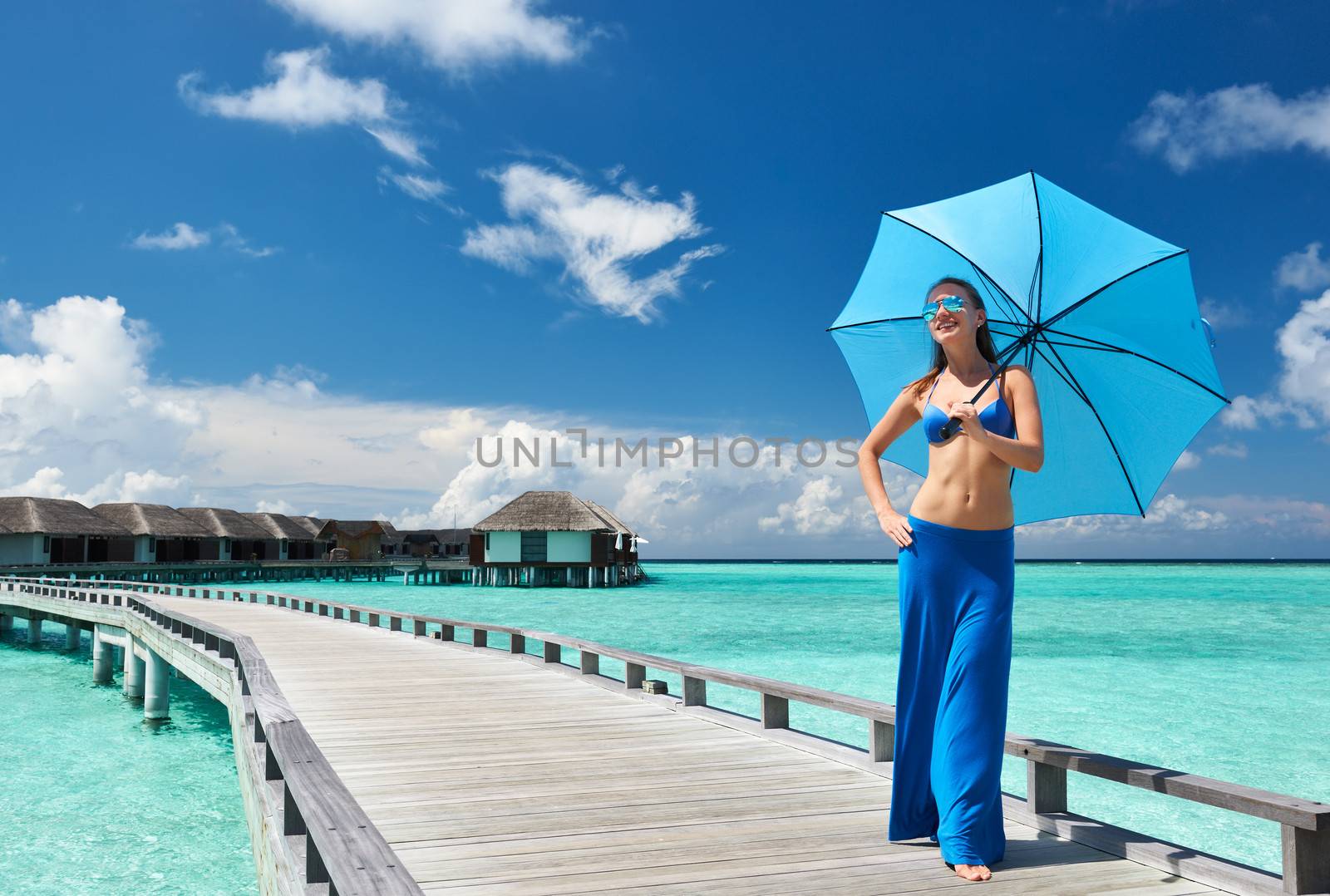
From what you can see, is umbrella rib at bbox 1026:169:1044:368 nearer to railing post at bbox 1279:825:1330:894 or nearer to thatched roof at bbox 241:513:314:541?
railing post at bbox 1279:825:1330:894

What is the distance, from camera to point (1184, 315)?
3742 millimetres

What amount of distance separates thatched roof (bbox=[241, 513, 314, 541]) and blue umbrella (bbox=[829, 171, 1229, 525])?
227ft

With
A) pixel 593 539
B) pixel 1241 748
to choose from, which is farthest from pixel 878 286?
pixel 593 539

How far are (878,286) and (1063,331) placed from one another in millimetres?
818

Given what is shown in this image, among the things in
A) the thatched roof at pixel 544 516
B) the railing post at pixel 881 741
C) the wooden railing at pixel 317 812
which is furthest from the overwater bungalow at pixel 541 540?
the railing post at pixel 881 741

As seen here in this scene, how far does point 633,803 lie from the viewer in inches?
182

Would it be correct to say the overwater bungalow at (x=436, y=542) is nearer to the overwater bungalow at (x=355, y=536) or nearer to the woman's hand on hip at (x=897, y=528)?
the overwater bungalow at (x=355, y=536)

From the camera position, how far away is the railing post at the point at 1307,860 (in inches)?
117

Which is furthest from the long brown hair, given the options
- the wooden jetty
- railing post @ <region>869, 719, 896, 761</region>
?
railing post @ <region>869, 719, 896, 761</region>

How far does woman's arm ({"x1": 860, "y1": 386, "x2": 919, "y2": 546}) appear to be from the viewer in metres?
3.78

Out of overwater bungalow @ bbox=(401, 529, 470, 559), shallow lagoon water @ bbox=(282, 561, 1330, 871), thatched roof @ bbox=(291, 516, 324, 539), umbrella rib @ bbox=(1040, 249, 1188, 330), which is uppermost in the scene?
umbrella rib @ bbox=(1040, 249, 1188, 330)

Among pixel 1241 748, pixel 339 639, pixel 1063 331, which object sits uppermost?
pixel 1063 331

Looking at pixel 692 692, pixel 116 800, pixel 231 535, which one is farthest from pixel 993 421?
pixel 231 535

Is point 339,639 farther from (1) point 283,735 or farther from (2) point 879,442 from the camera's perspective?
(2) point 879,442
